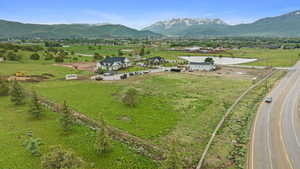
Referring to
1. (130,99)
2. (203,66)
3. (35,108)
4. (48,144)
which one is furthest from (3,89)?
(203,66)

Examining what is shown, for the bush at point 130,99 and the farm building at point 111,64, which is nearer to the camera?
the bush at point 130,99

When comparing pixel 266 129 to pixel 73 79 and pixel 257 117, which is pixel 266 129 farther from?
pixel 73 79

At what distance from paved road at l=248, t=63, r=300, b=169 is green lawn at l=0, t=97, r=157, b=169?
11.1 meters

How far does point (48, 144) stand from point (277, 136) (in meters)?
26.4

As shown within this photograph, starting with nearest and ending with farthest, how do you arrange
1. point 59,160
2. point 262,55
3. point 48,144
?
point 59,160 → point 48,144 → point 262,55

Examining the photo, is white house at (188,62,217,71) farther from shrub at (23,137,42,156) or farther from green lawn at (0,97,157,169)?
shrub at (23,137,42,156)

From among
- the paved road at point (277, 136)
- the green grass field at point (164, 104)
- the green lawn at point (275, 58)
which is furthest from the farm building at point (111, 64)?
the green lawn at point (275, 58)

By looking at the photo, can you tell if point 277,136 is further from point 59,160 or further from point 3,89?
point 3,89

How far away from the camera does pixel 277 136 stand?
2302cm

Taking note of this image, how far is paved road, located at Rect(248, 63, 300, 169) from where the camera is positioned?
60.1ft

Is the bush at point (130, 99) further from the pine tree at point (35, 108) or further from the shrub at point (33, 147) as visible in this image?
the shrub at point (33, 147)

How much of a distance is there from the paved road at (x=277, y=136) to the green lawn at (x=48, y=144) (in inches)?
435

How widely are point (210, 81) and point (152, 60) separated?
116 ft

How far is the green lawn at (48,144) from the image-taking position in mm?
17719
